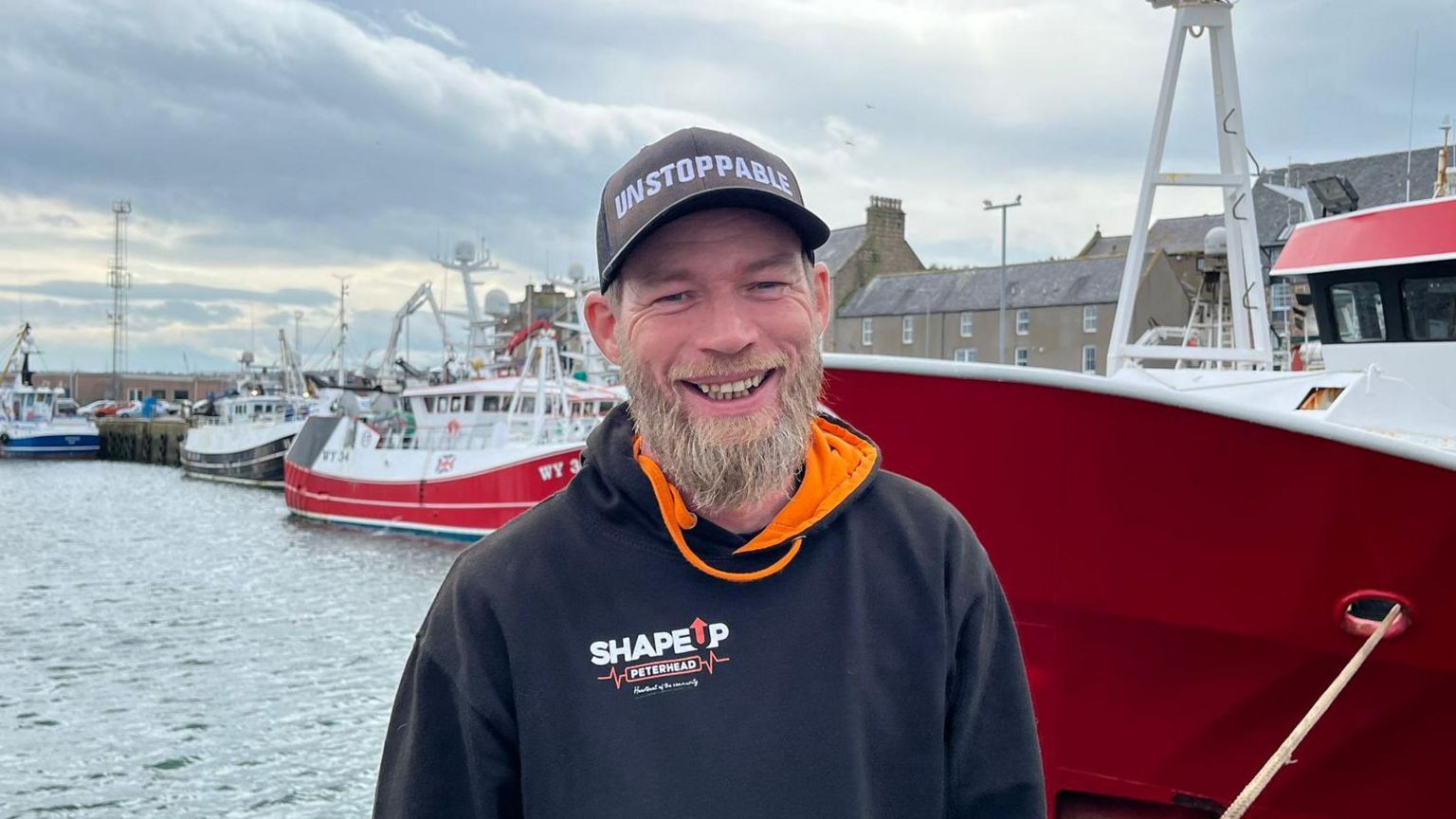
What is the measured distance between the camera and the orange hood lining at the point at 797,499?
1.91 meters

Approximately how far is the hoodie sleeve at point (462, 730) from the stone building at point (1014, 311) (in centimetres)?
4225

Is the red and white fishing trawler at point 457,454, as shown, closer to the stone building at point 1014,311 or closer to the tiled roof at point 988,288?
the stone building at point 1014,311

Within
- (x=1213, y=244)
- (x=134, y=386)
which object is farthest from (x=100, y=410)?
(x=1213, y=244)

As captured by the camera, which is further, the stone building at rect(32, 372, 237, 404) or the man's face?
the stone building at rect(32, 372, 237, 404)

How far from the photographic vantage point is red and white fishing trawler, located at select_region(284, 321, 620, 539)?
27.5 m

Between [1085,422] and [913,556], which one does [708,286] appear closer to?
[913,556]

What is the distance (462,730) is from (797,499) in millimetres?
692

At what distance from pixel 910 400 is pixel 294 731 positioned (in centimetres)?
924

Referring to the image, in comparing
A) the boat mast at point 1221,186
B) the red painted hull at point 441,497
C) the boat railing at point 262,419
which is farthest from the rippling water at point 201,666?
the boat railing at point 262,419

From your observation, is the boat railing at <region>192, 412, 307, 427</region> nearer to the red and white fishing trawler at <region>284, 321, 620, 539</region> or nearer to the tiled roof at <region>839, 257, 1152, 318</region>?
the red and white fishing trawler at <region>284, 321, 620, 539</region>

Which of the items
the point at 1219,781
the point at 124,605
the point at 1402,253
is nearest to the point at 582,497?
the point at 1219,781

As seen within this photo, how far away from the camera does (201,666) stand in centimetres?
1520

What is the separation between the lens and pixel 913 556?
6.63 feet

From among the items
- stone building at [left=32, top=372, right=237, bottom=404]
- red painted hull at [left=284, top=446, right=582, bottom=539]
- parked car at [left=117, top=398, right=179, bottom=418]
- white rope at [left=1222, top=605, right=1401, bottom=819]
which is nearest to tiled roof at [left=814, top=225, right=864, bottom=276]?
red painted hull at [left=284, top=446, right=582, bottom=539]
